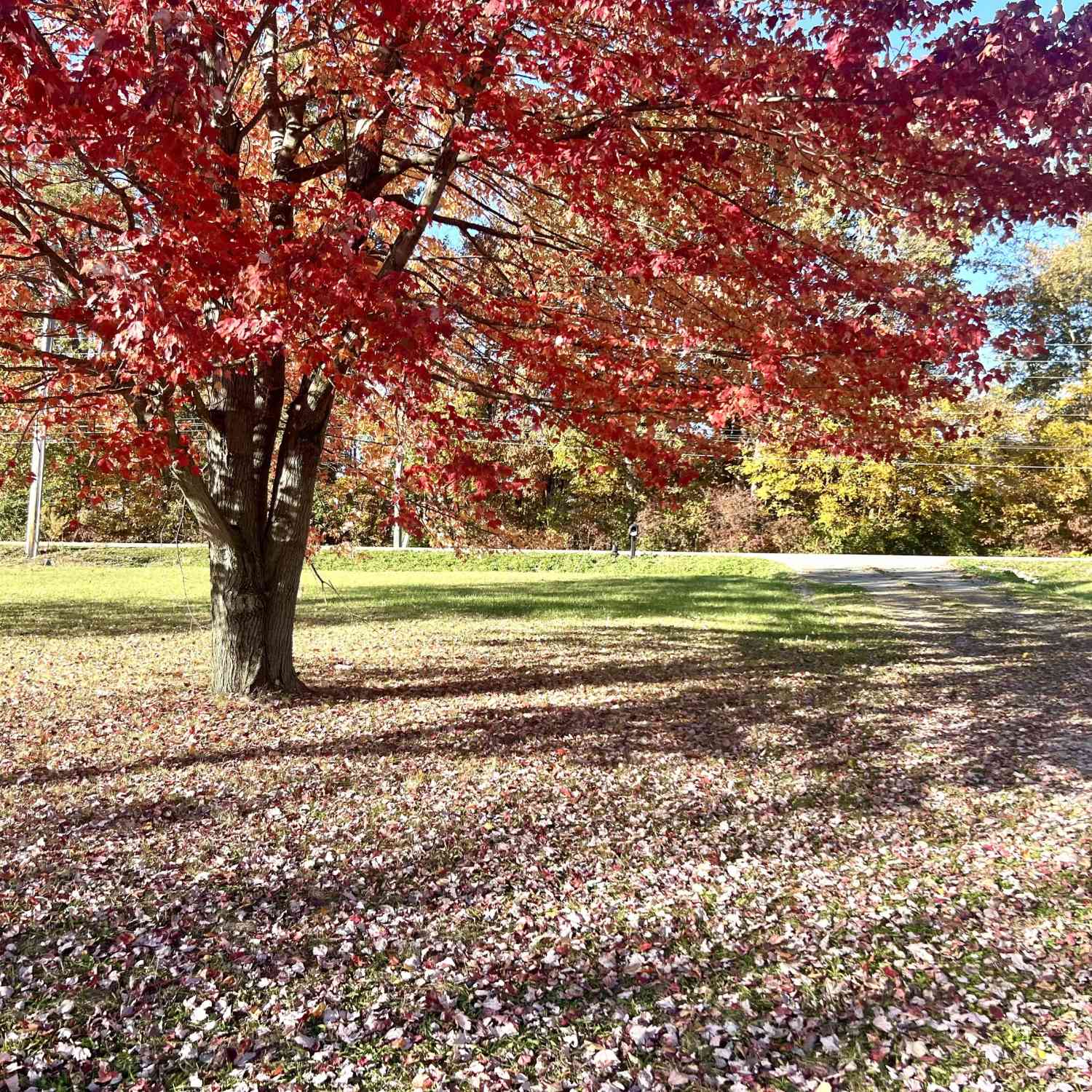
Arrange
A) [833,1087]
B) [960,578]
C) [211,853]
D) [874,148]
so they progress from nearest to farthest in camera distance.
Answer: [833,1087]
[211,853]
[874,148]
[960,578]

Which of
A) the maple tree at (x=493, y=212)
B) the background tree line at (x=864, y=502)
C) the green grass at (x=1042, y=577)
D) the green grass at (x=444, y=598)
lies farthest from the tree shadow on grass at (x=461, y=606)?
the background tree line at (x=864, y=502)

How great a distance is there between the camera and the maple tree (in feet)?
14.4

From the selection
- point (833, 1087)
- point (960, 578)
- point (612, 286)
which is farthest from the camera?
point (960, 578)

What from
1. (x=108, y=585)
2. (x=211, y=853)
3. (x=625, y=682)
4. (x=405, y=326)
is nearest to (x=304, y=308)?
(x=405, y=326)

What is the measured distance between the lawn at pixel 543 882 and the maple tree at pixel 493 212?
6.25 feet

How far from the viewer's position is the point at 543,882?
4.05m

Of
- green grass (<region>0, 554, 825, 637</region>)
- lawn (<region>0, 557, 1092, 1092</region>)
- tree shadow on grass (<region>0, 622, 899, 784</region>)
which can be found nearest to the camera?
lawn (<region>0, 557, 1092, 1092</region>)

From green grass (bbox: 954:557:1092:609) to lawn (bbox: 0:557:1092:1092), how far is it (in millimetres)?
8417

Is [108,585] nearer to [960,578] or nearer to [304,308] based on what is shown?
[304,308]

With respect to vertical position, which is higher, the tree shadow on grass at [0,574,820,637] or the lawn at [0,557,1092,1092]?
the tree shadow on grass at [0,574,820,637]

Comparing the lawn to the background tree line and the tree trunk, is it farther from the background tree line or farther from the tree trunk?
the background tree line

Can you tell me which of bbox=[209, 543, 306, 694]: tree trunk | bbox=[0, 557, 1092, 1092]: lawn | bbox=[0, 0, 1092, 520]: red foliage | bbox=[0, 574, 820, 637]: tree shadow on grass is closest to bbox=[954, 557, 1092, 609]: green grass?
bbox=[0, 574, 820, 637]: tree shadow on grass

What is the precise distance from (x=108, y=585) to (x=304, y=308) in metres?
14.6

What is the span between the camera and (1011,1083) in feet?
8.62
